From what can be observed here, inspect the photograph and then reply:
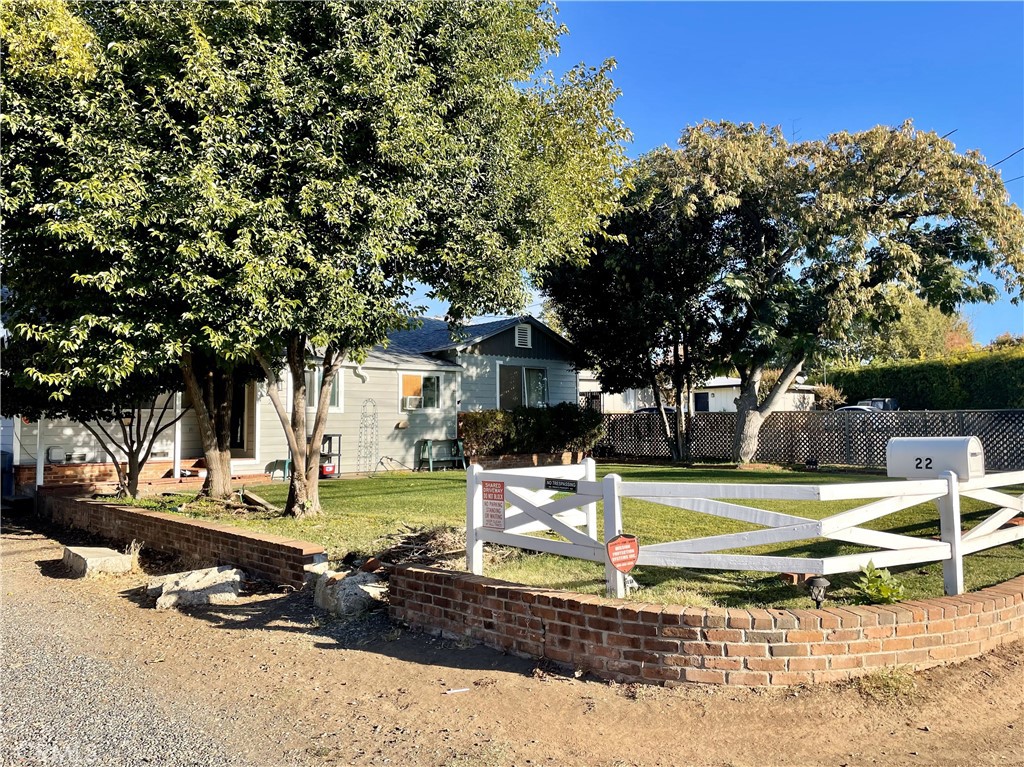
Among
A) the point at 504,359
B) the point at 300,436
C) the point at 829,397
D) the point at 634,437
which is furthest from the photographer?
the point at 829,397

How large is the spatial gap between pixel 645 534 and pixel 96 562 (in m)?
6.08

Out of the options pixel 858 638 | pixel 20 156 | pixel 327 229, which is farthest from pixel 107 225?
pixel 858 638

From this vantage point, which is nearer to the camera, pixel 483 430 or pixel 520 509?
pixel 520 509

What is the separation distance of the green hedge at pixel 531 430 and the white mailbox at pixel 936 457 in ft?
41.1

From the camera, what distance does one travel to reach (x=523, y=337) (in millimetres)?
21016

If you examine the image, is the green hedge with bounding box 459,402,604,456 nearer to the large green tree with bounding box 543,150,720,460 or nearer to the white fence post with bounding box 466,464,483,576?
the large green tree with bounding box 543,150,720,460

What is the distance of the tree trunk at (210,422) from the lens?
1042 cm

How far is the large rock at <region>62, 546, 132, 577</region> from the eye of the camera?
7910 mm

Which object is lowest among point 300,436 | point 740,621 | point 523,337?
point 740,621

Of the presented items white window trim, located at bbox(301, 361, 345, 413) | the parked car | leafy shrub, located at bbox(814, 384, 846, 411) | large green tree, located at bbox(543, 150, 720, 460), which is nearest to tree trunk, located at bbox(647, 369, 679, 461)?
large green tree, located at bbox(543, 150, 720, 460)

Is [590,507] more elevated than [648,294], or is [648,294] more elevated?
[648,294]

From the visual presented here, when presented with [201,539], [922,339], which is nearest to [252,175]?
[201,539]

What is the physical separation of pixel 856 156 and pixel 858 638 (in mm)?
16120

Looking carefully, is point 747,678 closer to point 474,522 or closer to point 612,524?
point 612,524
